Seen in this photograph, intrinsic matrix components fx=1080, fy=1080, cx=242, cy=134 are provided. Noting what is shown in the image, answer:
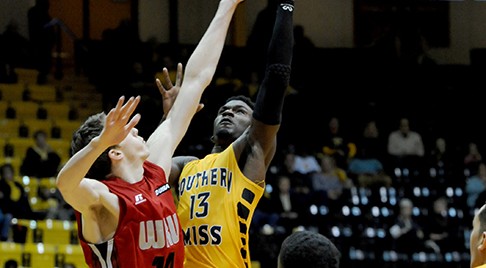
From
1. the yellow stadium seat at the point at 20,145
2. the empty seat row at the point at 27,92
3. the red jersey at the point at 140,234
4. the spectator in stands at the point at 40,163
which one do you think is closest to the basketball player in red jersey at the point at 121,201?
the red jersey at the point at 140,234

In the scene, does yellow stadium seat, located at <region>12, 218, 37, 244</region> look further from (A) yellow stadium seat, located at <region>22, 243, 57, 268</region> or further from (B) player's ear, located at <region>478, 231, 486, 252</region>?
(B) player's ear, located at <region>478, 231, 486, 252</region>

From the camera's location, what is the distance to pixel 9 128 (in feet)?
53.7

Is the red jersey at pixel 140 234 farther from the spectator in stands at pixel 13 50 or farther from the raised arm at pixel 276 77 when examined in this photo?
the spectator in stands at pixel 13 50

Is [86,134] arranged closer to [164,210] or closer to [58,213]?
[164,210]

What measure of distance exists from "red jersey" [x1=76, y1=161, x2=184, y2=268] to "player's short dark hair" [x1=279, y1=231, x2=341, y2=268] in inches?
47.7

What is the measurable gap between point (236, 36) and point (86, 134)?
1551cm

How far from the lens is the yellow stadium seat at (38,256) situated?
1274cm

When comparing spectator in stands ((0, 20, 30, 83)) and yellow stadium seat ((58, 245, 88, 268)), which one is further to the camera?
spectator in stands ((0, 20, 30, 83))

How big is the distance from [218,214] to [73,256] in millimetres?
7067

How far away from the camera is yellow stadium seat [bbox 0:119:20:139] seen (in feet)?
53.3

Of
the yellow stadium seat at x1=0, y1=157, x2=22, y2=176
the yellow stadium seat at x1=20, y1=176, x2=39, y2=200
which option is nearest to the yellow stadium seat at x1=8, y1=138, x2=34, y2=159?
the yellow stadium seat at x1=0, y1=157, x2=22, y2=176

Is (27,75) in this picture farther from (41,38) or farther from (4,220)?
(4,220)

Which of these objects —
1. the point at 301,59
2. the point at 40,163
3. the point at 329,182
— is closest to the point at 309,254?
the point at 40,163

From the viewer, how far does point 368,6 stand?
21812mm
